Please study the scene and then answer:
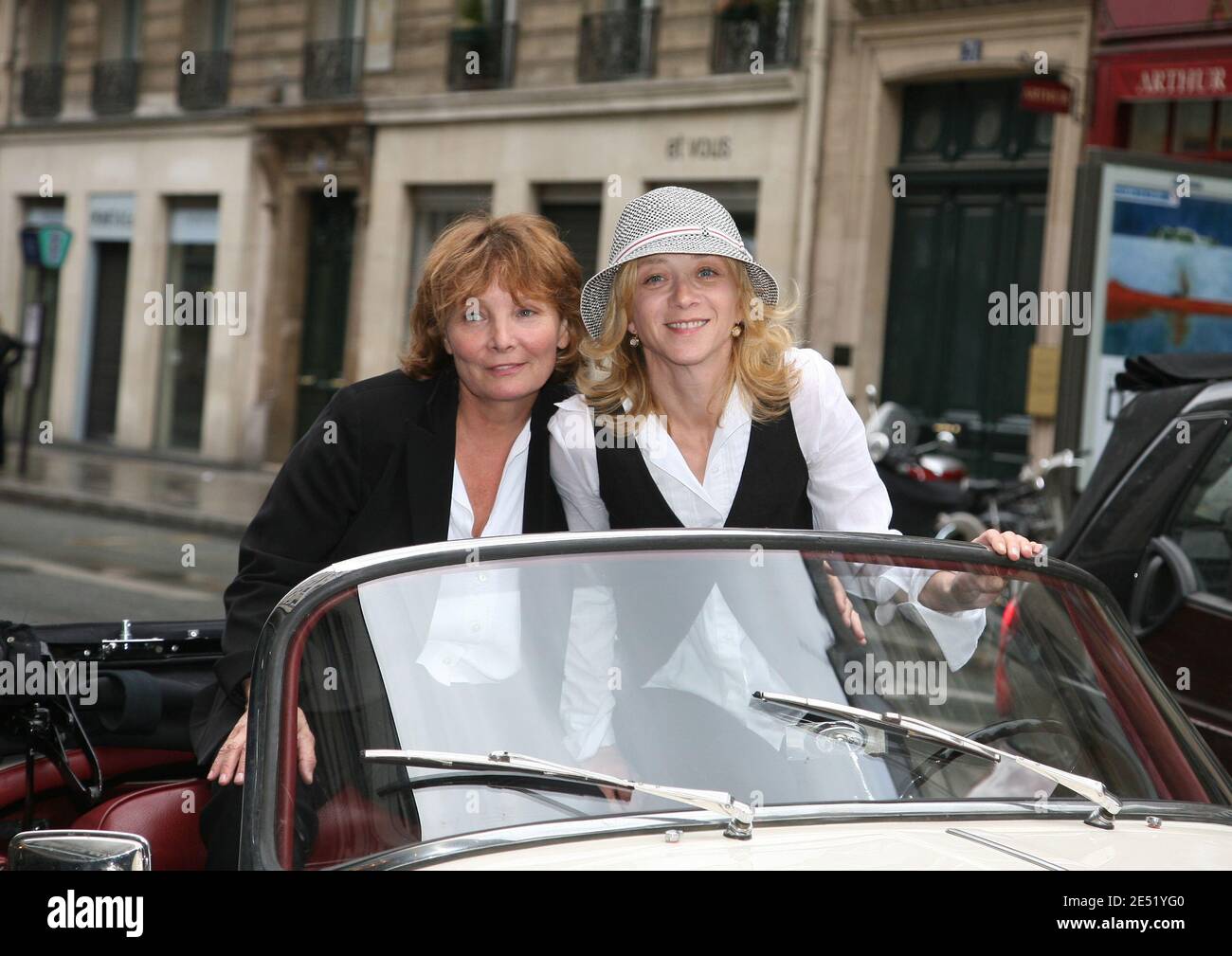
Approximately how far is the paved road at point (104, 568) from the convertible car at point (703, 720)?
20.6 ft

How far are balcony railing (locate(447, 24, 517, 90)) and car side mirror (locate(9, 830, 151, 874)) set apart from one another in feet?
63.7

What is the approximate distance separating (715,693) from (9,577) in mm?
9970

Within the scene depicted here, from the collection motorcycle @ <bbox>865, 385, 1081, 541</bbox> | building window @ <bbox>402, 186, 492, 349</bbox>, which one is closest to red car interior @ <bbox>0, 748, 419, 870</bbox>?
motorcycle @ <bbox>865, 385, 1081, 541</bbox>

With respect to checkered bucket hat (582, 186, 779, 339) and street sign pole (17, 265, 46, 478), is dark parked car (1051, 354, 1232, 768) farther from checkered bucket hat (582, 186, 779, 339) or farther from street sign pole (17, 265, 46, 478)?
street sign pole (17, 265, 46, 478)

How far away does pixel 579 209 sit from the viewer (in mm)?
20250

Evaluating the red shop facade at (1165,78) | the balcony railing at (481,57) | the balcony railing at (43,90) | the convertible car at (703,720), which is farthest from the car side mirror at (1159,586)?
the balcony railing at (43,90)

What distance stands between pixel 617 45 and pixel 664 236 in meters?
16.7

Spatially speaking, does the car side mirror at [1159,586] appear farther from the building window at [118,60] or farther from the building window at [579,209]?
the building window at [118,60]

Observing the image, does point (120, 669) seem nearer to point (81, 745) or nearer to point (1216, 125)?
point (81, 745)

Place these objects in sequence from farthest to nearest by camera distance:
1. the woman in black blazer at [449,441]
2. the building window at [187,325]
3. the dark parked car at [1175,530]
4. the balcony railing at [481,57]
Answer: the building window at [187,325], the balcony railing at [481,57], the dark parked car at [1175,530], the woman in black blazer at [449,441]

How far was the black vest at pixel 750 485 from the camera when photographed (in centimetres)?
314

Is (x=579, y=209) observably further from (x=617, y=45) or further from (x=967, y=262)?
(x=967, y=262)

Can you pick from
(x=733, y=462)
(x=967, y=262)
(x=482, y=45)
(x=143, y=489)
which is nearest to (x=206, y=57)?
(x=482, y=45)

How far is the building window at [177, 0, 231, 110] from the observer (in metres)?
24.9
